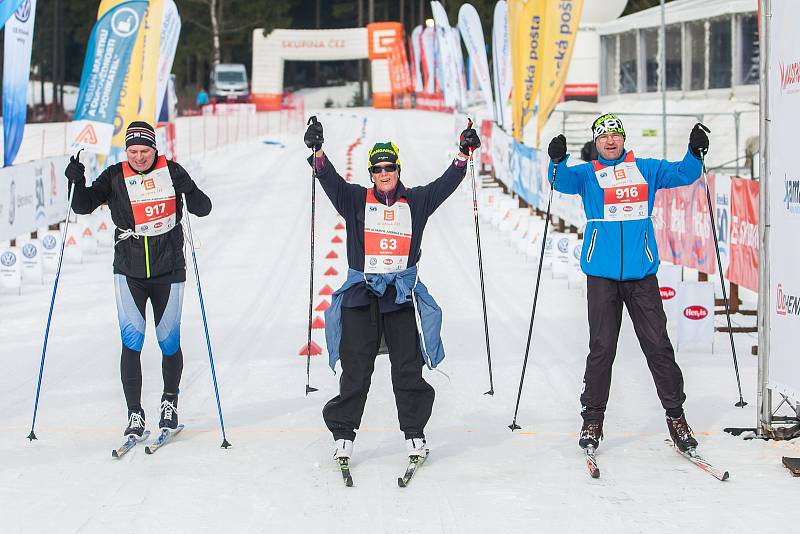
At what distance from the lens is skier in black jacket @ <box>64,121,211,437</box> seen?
6.93m

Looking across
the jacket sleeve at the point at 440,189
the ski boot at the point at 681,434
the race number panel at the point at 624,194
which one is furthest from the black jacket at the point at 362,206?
the ski boot at the point at 681,434

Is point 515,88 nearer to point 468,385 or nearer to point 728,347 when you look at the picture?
point 728,347

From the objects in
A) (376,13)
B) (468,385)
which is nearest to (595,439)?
(468,385)

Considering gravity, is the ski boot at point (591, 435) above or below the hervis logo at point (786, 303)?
below

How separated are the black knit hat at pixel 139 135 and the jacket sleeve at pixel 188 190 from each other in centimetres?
20

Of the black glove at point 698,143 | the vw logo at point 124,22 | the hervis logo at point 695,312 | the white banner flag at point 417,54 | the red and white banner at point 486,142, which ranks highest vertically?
the white banner flag at point 417,54

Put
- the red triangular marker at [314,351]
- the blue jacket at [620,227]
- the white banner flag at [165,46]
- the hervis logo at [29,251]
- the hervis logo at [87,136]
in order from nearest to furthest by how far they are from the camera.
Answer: the blue jacket at [620,227]
the red triangular marker at [314,351]
the hervis logo at [29,251]
the hervis logo at [87,136]
the white banner flag at [165,46]

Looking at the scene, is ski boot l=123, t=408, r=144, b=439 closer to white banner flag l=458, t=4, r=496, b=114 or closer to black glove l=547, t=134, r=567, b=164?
black glove l=547, t=134, r=567, b=164

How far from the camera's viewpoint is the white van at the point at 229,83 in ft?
193

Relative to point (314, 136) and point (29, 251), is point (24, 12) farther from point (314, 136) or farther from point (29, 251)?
point (314, 136)

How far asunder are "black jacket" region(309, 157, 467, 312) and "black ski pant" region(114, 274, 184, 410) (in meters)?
1.18

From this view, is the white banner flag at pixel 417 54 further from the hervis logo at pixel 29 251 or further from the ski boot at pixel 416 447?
the ski boot at pixel 416 447

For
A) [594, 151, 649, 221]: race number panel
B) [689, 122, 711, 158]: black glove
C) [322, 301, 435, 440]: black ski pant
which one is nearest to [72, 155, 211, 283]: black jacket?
[322, 301, 435, 440]: black ski pant

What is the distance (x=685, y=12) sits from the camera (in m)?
34.0
